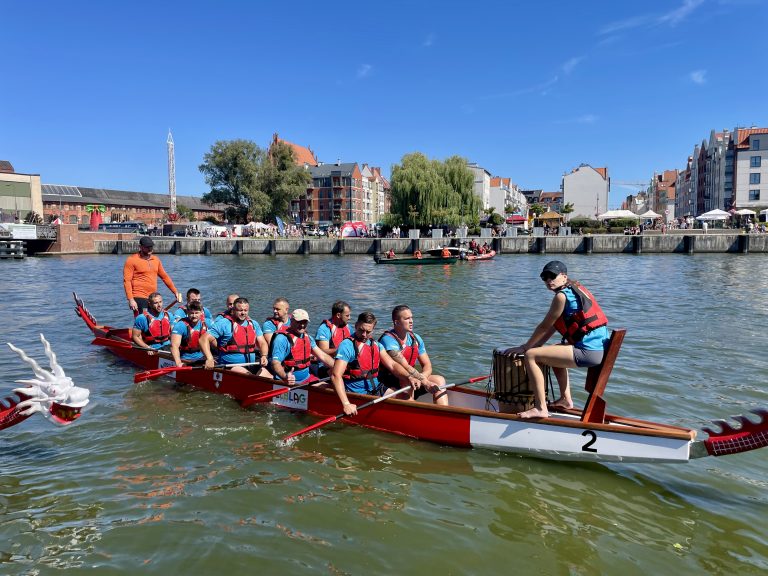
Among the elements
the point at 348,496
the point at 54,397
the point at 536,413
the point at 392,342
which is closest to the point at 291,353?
the point at 392,342

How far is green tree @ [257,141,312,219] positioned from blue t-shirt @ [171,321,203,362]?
65.8m

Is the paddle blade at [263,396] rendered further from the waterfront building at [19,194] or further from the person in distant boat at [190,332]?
the waterfront building at [19,194]

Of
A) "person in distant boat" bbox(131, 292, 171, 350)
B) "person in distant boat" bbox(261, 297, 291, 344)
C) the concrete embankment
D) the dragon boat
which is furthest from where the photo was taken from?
the concrete embankment

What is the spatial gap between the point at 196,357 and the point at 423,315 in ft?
33.5

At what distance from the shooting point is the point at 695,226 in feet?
232

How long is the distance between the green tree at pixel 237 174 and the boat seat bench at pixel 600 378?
7046 cm

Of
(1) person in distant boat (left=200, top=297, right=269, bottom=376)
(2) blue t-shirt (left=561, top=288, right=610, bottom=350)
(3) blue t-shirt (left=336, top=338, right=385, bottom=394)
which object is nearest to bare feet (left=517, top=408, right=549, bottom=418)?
(2) blue t-shirt (left=561, top=288, right=610, bottom=350)

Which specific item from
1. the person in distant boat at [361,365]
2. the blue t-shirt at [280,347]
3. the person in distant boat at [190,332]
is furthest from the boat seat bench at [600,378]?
the person in distant boat at [190,332]

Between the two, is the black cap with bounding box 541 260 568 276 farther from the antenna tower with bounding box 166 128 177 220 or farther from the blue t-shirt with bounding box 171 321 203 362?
the antenna tower with bounding box 166 128 177 220

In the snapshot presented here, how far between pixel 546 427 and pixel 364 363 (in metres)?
2.58

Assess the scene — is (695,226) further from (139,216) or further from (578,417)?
(139,216)

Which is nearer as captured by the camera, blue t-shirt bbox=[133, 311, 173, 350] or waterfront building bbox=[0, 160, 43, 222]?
blue t-shirt bbox=[133, 311, 173, 350]

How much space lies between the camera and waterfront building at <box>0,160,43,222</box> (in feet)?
234

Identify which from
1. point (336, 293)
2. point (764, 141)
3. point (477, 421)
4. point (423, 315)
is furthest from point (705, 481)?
point (764, 141)
